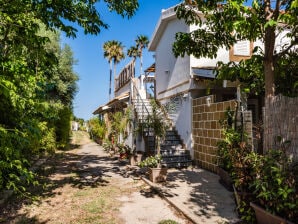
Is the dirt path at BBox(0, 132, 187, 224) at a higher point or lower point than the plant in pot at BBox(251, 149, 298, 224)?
lower

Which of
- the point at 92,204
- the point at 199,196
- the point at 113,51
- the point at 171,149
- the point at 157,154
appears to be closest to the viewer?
the point at 92,204

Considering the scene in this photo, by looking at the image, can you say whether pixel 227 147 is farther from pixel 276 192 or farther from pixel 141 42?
pixel 141 42

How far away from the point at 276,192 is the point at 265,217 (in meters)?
0.49

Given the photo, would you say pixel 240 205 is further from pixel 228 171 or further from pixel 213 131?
pixel 213 131

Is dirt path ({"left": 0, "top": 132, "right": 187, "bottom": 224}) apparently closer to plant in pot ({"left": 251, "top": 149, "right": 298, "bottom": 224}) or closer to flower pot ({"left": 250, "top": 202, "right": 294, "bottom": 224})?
flower pot ({"left": 250, "top": 202, "right": 294, "bottom": 224})

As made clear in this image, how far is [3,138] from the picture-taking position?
3650mm

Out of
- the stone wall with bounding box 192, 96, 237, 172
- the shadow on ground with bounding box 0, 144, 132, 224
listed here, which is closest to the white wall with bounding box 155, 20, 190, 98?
the stone wall with bounding box 192, 96, 237, 172

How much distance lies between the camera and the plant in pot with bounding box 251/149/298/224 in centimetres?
390

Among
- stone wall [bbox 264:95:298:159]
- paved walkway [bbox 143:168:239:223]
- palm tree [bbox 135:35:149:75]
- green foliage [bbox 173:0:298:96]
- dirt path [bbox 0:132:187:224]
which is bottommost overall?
Result: dirt path [bbox 0:132:187:224]

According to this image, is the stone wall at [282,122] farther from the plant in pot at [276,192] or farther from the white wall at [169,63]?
the white wall at [169,63]

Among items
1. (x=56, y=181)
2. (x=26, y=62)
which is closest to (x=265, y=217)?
(x=26, y=62)

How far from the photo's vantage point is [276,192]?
4168 millimetres

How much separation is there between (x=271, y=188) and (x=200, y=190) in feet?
10.2

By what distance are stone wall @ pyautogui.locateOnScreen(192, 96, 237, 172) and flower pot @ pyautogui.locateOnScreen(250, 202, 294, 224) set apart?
4228 millimetres
